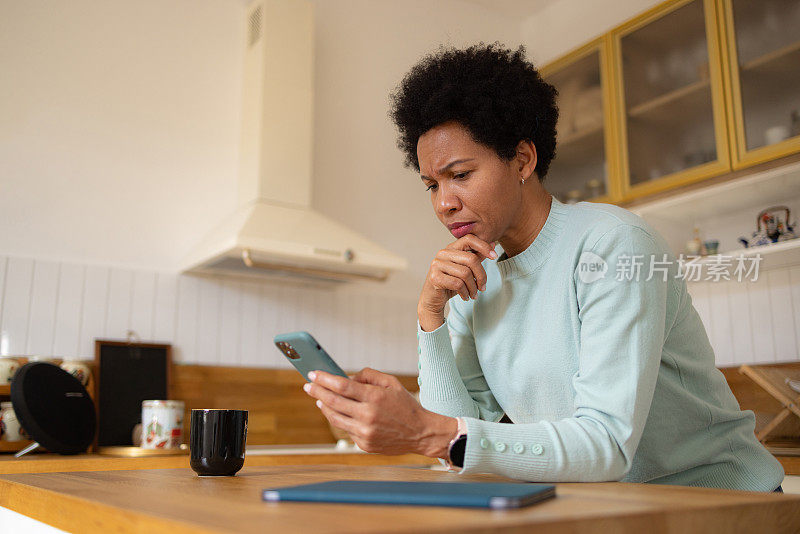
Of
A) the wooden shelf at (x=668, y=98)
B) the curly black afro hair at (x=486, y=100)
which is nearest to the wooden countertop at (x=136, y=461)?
the curly black afro hair at (x=486, y=100)

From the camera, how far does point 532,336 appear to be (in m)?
1.20

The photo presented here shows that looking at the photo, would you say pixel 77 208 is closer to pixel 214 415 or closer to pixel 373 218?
pixel 373 218

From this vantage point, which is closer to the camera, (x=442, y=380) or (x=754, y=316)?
(x=442, y=380)

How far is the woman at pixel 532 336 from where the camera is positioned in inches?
34.7

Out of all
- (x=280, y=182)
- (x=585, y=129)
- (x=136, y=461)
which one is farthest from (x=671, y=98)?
(x=136, y=461)

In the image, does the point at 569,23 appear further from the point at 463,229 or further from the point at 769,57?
the point at 463,229

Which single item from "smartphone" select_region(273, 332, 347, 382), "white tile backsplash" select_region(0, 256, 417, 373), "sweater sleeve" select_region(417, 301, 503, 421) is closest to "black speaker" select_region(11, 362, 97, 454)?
"white tile backsplash" select_region(0, 256, 417, 373)

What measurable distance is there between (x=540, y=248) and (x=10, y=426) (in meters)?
1.74

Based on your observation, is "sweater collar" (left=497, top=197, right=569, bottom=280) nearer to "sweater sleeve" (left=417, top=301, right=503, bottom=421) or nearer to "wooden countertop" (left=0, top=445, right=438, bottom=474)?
"sweater sleeve" (left=417, top=301, right=503, bottom=421)

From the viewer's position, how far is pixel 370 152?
3.45 metres

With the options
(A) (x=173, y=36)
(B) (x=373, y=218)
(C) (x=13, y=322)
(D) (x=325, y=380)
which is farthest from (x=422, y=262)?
(D) (x=325, y=380)

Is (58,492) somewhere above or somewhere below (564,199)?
below

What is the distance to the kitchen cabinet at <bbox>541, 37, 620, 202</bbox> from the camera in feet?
10.3

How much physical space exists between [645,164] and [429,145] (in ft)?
6.16
